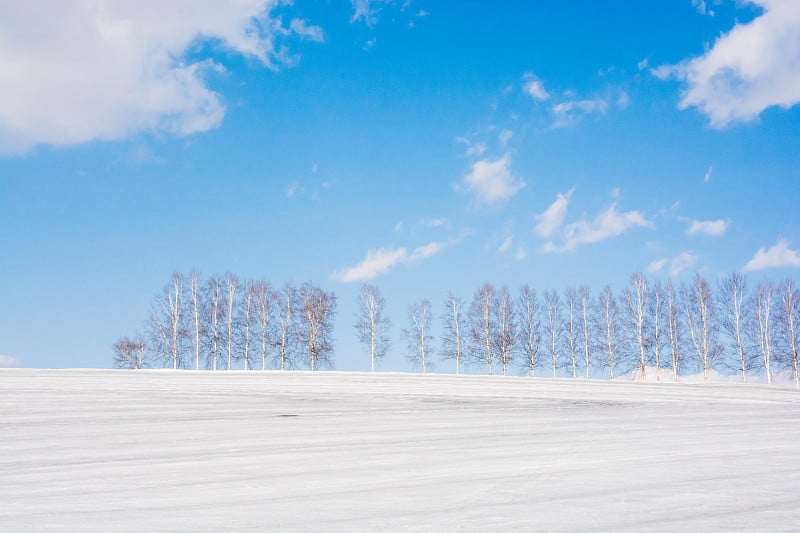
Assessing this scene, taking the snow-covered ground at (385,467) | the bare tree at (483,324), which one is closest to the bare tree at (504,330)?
the bare tree at (483,324)

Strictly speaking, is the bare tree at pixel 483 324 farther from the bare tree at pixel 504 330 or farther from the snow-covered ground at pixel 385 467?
the snow-covered ground at pixel 385 467

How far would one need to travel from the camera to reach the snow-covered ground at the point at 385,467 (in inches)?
163

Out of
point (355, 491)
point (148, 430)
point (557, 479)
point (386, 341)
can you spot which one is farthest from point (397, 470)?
point (386, 341)

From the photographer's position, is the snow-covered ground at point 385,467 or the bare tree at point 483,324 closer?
the snow-covered ground at point 385,467

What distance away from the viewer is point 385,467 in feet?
19.7

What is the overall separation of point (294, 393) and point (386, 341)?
30.5m

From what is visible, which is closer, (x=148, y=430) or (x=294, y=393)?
(x=148, y=430)

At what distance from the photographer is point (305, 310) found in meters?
46.5

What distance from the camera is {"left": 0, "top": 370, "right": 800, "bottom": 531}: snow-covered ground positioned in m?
4.15

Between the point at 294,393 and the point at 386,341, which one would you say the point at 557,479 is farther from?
the point at 386,341

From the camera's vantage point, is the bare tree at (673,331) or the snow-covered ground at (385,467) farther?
the bare tree at (673,331)

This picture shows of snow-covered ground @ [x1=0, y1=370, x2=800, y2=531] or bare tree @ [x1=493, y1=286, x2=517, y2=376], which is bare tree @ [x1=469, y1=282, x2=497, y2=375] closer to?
bare tree @ [x1=493, y1=286, x2=517, y2=376]

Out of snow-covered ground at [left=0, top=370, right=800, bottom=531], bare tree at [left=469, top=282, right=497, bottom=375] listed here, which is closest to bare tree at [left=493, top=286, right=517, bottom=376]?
bare tree at [left=469, top=282, right=497, bottom=375]

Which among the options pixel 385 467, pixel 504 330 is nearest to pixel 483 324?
pixel 504 330
